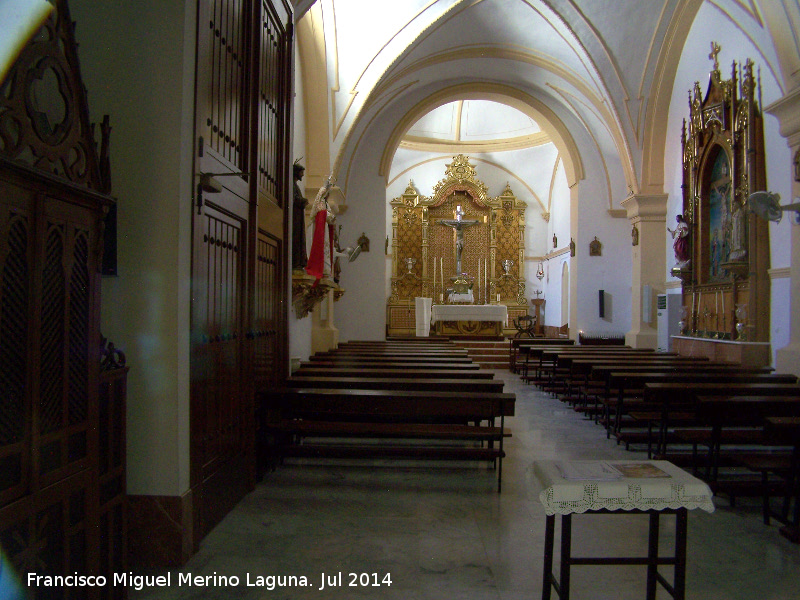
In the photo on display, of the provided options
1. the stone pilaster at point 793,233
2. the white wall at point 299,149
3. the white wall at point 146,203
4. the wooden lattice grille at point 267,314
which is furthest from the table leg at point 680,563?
the white wall at point 299,149

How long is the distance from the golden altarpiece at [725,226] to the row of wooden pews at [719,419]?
121cm

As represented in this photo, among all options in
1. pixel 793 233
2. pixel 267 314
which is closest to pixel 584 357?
pixel 793 233

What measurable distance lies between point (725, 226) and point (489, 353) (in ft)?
20.5

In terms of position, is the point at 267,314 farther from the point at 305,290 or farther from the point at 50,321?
the point at 50,321

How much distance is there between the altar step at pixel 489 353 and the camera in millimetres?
13469

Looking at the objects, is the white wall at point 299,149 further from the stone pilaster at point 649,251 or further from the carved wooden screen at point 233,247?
the stone pilaster at point 649,251

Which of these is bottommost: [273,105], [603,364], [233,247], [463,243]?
[603,364]

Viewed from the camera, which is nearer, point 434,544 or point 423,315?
point 434,544

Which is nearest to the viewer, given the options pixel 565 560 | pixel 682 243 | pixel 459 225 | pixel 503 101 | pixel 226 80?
pixel 565 560

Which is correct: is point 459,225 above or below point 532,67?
below

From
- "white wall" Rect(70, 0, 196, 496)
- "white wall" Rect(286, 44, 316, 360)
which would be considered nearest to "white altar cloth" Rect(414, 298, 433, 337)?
"white wall" Rect(286, 44, 316, 360)

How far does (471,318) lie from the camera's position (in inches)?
593

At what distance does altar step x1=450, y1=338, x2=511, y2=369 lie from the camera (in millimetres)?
13469

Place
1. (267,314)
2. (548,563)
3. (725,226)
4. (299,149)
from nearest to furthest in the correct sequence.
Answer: (548,563), (267,314), (299,149), (725,226)
